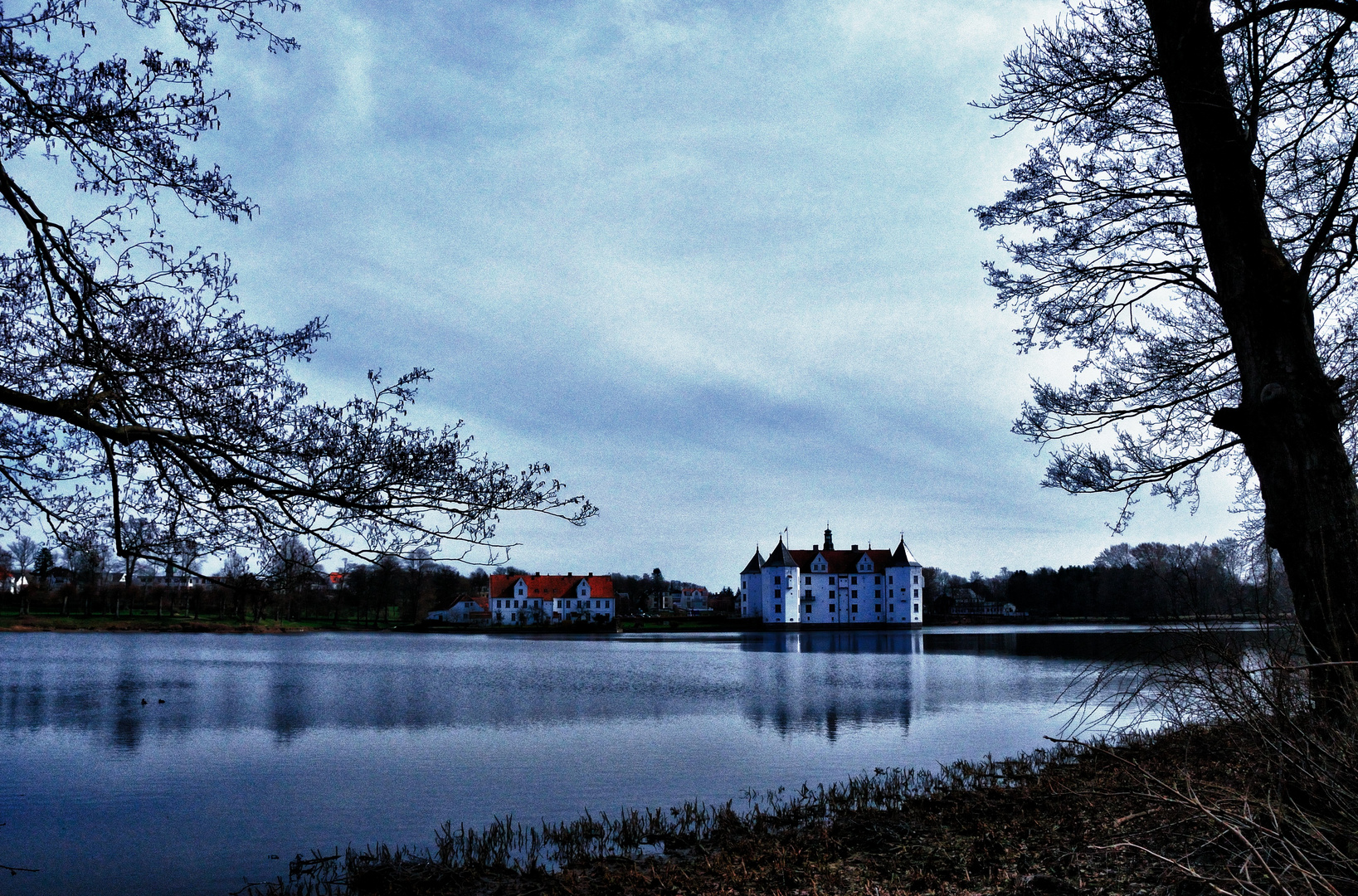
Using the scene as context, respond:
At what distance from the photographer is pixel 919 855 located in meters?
6.84

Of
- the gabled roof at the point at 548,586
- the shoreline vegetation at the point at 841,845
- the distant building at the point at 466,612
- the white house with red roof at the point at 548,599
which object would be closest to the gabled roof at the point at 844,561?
the white house with red roof at the point at 548,599

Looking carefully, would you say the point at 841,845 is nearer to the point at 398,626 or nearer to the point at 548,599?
the point at 398,626

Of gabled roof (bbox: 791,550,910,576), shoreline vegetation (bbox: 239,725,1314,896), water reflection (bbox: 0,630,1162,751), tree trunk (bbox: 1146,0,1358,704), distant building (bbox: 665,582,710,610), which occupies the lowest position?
distant building (bbox: 665,582,710,610)

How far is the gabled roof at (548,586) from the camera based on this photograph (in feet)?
316

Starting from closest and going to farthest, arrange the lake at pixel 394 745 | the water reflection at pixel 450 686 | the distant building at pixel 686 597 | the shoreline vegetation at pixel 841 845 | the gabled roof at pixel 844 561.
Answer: the shoreline vegetation at pixel 841 845 < the lake at pixel 394 745 < the water reflection at pixel 450 686 < the gabled roof at pixel 844 561 < the distant building at pixel 686 597

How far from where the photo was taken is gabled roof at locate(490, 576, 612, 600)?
96.4 m

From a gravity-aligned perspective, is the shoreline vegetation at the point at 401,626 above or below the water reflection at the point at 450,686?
below

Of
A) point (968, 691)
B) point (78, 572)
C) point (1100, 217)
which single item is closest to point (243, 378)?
point (78, 572)

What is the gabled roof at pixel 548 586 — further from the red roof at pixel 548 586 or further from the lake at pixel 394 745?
the lake at pixel 394 745

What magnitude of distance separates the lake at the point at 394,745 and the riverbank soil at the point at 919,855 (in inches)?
54.4

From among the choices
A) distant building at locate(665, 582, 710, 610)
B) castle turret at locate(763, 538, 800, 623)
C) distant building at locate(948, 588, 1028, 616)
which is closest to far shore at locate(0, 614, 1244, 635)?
castle turret at locate(763, 538, 800, 623)

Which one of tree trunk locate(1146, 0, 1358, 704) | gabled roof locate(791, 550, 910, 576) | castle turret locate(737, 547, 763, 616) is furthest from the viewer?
castle turret locate(737, 547, 763, 616)

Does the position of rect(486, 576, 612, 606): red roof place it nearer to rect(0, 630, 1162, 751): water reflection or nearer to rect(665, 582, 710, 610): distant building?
rect(665, 582, 710, 610): distant building

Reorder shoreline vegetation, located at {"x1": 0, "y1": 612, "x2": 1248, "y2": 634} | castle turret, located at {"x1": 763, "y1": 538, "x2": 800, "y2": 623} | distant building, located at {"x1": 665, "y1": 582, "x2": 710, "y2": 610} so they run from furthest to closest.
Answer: distant building, located at {"x1": 665, "y1": 582, "x2": 710, "y2": 610} < castle turret, located at {"x1": 763, "y1": 538, "x2": 800, "y2": 623} < shoreline vegetation, located at {"x1": 0, "y1": 612, "x2": 1248, "y2": 634}
